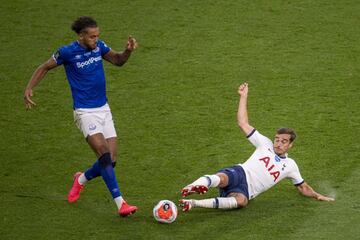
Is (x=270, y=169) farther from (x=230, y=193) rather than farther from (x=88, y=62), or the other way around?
(x=88, y=62)

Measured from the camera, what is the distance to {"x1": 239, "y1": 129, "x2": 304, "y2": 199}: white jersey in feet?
32.8

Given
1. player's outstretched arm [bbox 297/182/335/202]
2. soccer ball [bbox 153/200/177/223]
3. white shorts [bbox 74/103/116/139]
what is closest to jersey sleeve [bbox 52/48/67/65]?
white shorts [bbox 74/103/116/139]

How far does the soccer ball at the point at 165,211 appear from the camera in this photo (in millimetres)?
9438

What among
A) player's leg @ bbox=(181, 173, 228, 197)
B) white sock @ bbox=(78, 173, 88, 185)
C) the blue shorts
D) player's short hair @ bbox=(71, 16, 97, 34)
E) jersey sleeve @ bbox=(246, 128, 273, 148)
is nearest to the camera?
player's leg @ bbox=(181, 173, 228, 197)

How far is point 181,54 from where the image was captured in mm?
14508

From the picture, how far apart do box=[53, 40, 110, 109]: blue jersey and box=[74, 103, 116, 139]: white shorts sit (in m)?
0.06

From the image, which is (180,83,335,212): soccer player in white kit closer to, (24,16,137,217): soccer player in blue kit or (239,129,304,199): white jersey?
(239,129,304,199): white jersey

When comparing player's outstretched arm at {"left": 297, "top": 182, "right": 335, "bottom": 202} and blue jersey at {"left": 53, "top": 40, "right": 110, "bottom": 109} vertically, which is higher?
blue jersey at {"left": 53, "top": 40, "right": 110, "bottom": 109}

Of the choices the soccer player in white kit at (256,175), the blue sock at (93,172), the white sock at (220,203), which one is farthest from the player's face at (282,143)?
the blue sock at (93,172)

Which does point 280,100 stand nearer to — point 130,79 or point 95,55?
point 130,79

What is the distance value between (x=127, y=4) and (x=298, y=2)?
10.6ft

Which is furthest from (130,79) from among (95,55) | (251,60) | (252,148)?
(95,55)

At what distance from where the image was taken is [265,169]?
9992mm

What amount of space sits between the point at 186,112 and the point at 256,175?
9.98 ft
